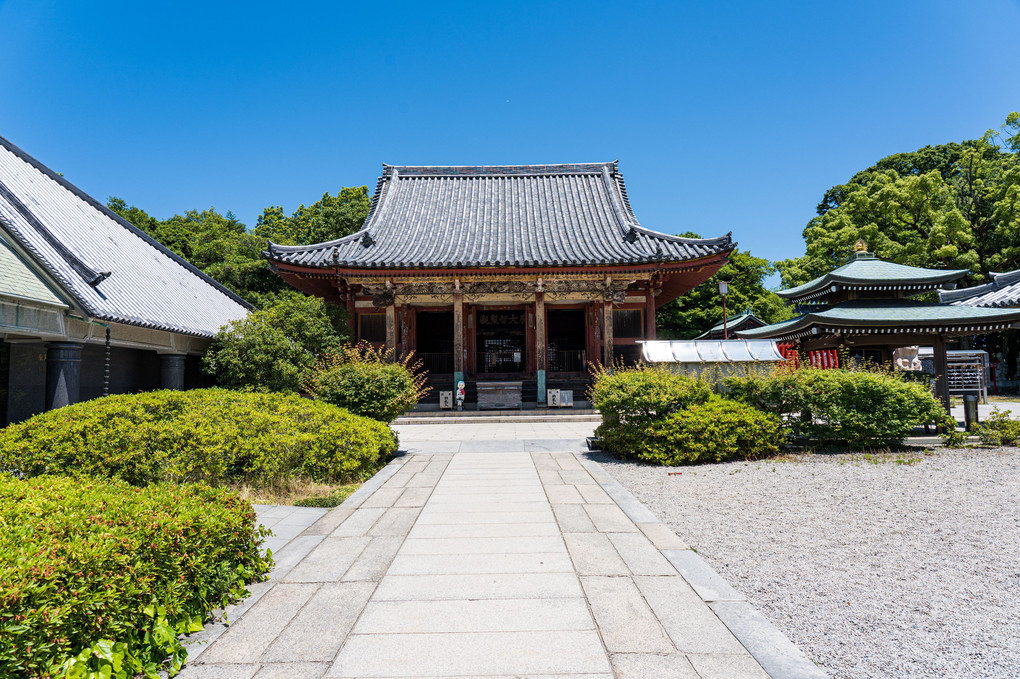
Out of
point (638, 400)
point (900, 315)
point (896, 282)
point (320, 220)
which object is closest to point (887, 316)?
point (900, 315)

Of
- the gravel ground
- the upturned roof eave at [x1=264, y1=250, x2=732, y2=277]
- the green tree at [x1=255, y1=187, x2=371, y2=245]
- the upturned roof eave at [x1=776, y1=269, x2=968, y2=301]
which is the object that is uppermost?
the green tree at [x1=255, y1=187, x2=371, y2=245]

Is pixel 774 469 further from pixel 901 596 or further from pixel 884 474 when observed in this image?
pixel 901 596

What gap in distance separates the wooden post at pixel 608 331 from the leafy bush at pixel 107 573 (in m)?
13.7

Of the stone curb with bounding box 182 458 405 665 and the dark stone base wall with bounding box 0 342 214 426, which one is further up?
the dark stone base wall with bounding box 0 342 214 426

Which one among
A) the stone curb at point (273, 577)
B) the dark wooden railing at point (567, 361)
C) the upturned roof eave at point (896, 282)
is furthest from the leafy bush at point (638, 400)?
the dark wooden railing at point (567, 361)

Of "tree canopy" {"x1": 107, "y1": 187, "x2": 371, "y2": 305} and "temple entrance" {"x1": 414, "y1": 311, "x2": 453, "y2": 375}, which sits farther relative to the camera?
"tree canopy" {"x1": 107, "y1": 187, "x2": 371, "y2": 305}

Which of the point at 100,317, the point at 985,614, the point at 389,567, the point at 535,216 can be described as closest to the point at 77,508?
the point at 389,567

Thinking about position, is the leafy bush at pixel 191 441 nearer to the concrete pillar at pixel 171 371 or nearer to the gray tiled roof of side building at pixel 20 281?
the gray tiled roof of side building at pixel 20 281

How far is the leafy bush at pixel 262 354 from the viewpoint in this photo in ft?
37.6

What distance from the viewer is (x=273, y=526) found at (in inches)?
189

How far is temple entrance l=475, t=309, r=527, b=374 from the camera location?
20.4m

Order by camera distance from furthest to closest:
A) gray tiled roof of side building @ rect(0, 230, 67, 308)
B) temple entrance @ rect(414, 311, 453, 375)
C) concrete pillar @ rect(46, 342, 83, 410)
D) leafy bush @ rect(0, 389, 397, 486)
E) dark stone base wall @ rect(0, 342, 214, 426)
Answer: temple entrance @ rect(414, 311, 453, 375)
dark stone base wall @ rect(0, 342, 214, 426)
concrete pillar @ rect(46, 342, 83, 410)
gray tiled roof of side building @ rect(0, 230, 67, 308)
leafy bush @ rect(0, 389, 397, 486)

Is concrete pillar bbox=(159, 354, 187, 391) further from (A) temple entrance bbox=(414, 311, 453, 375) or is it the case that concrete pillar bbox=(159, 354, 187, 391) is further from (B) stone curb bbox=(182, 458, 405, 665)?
(A) temple entrance bbox=(414, 311, 453, 375)

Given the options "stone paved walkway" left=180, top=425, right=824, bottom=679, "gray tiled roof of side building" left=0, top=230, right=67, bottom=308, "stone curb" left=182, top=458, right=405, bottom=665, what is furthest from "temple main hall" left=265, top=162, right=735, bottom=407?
"stone paved walkway" left=180, top=425, right=824, bottom=679
